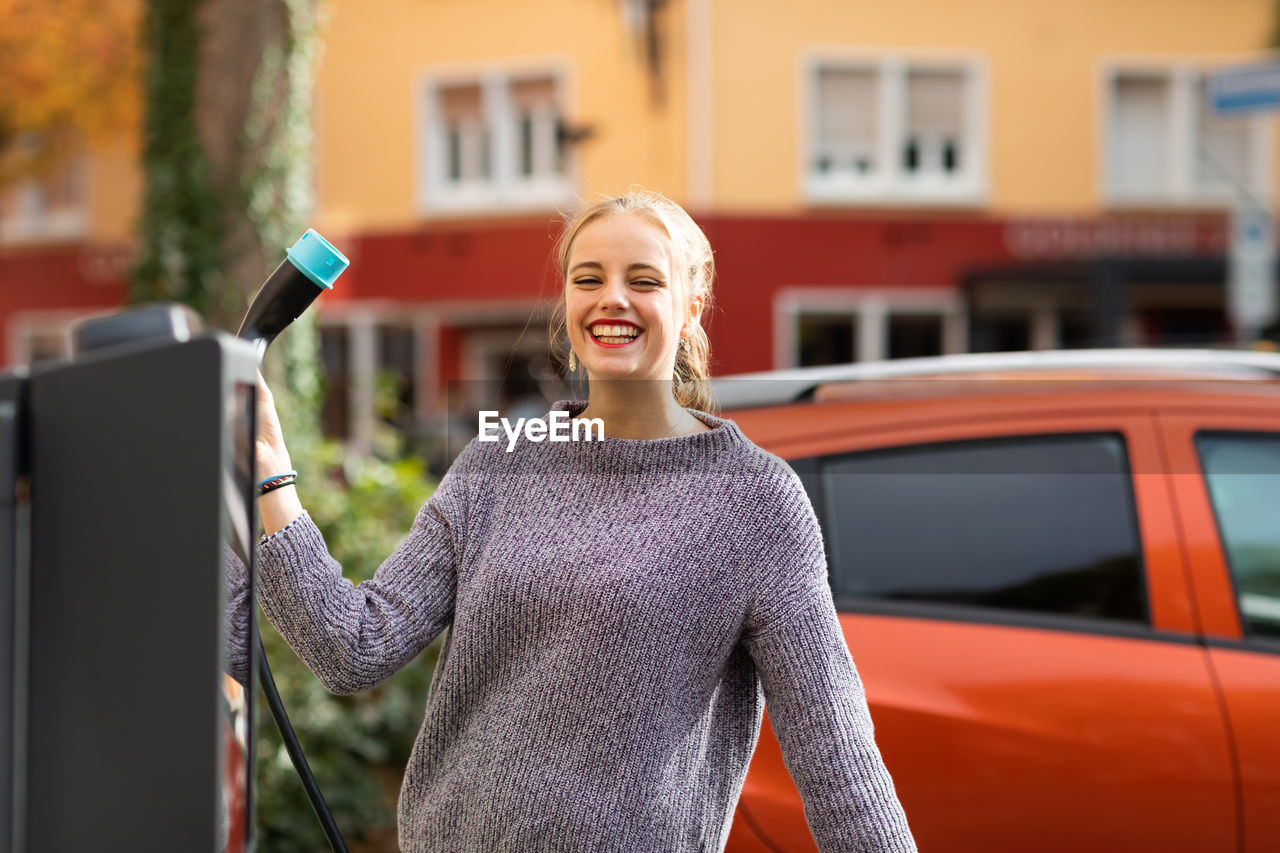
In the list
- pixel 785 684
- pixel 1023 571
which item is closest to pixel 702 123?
pixel 1023 571

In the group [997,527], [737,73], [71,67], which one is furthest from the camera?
[737,73]

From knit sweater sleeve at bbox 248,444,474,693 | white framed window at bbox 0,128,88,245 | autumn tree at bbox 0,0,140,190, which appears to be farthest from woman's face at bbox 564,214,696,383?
white framed window at bbox 0,128,88,245

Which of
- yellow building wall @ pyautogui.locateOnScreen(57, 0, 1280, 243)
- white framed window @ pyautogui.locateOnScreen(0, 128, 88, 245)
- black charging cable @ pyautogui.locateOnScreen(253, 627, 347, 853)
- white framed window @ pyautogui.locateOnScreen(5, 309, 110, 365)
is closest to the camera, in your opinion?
black charging cable @ pyautogui.locateOnScreen(253, 627, 347, 853)

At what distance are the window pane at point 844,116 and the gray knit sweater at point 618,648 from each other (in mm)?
13992

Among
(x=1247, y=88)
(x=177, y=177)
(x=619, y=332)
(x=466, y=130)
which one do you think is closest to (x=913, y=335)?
(x=466, y=130)

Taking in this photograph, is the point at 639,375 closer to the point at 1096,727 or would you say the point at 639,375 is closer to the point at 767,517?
the point at 767,517

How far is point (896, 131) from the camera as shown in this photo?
14.9 meters

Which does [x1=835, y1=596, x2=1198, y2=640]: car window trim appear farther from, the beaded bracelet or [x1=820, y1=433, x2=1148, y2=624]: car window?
the beaded bracelet

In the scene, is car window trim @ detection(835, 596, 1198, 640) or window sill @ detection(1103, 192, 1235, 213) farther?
window sill @ detection(1103, 192, 1235, 213)

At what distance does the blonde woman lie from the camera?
4.51 feet

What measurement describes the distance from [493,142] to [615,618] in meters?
14.4

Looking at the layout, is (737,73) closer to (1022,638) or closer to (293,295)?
(1022,638)

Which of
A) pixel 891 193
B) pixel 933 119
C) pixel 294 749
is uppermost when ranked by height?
pixel 933 119

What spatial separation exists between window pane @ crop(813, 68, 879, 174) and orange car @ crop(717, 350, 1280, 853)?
42.5 feet
